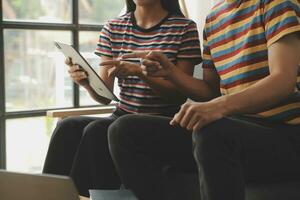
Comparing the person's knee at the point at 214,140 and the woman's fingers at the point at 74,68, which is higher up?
the woman's fingers at the point at 74,68

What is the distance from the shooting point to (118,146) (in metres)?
1.17

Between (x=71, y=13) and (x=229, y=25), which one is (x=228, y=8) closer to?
(x=229, y=25)

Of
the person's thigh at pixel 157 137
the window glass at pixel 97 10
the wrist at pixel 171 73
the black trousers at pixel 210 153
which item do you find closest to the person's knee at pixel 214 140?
the black trousers at pixel 210 153

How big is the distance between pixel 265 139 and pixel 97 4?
1.83 meters

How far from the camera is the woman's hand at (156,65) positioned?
1176mm

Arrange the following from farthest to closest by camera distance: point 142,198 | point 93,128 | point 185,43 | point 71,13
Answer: point 71,13 → point 185,43 → point 93,128 → point 142,198

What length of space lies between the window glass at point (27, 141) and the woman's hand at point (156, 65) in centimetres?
129

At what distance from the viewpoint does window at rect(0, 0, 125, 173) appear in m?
2.22

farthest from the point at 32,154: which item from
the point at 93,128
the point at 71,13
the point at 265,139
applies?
the point at 265,139

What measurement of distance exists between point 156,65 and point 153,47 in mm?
288

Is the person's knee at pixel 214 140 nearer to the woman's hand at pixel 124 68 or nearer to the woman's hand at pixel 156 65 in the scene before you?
the woman's hand at pixel 156 65

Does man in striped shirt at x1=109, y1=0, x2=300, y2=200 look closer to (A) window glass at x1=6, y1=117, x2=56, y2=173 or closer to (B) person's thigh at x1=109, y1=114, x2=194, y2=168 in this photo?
(B) person's thigh at x1=109, y1=114, x2=194, y2=168

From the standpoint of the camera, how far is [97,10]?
2.56 metres

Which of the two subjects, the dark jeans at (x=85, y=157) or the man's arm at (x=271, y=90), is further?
the dark jeans at (x=85, y=157)
